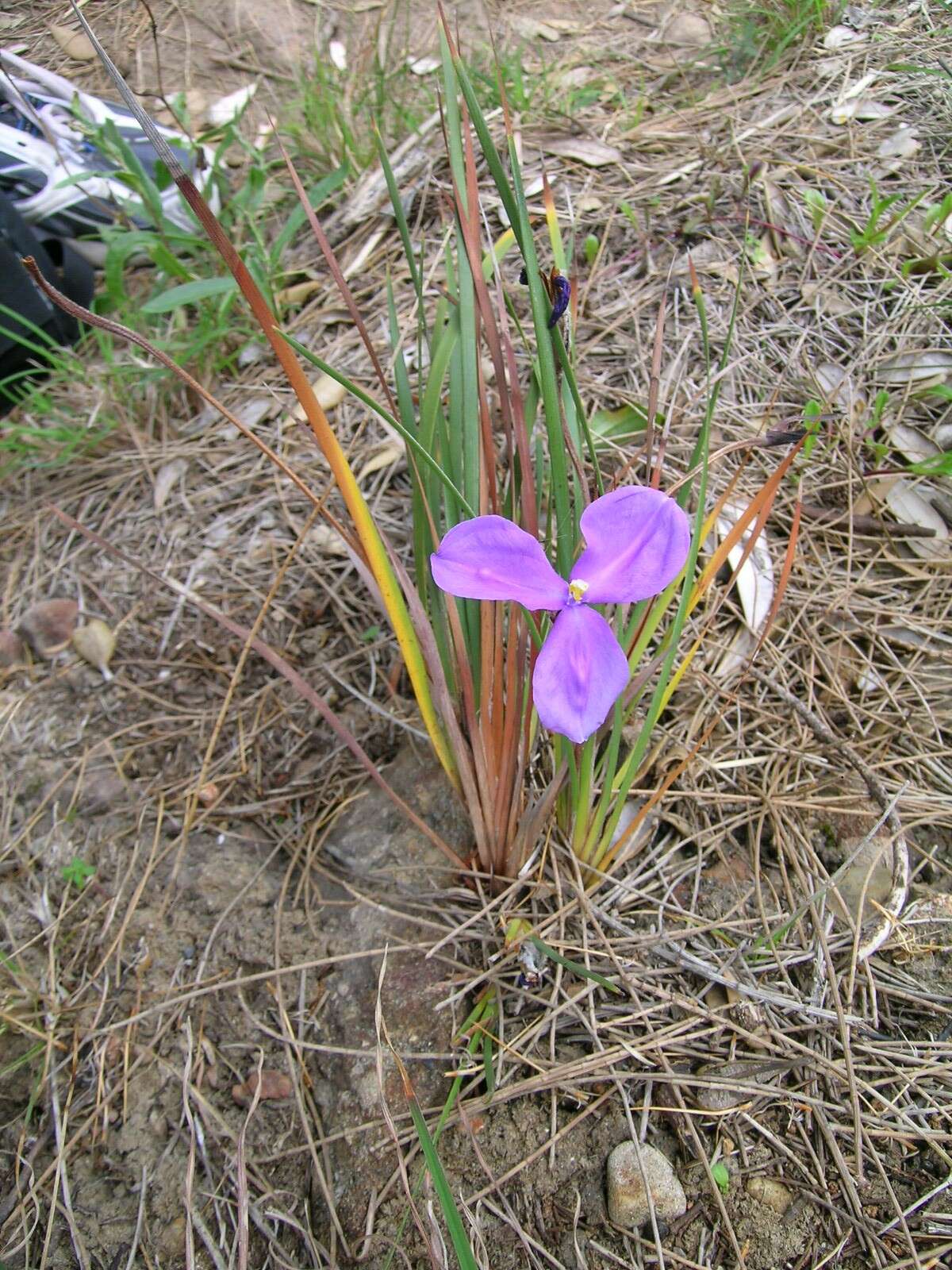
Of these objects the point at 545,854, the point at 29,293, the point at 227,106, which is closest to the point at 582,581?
the point at 545,854

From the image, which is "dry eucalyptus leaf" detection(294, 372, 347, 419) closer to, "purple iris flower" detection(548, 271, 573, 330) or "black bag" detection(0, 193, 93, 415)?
"black bag" detection(0, 193, 93, 415)

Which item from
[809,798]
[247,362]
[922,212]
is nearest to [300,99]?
[247,362]

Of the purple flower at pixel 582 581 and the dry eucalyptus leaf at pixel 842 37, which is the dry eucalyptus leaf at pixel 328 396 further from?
the dry eucalyptus leaf at pixel 842 37

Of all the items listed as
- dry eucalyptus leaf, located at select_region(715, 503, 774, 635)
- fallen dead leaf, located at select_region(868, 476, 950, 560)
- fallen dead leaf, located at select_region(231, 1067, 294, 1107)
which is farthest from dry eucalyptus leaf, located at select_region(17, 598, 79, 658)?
fallen dead leaf, located at select_region(868, 476, 950, 560)

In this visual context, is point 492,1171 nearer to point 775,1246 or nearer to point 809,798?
point 775,1246

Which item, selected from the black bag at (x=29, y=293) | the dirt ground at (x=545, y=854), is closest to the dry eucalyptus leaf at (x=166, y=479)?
Answer: the dirt ground at (x=545, y=854)

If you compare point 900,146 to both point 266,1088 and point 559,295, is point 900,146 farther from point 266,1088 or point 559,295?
point 266,1088
